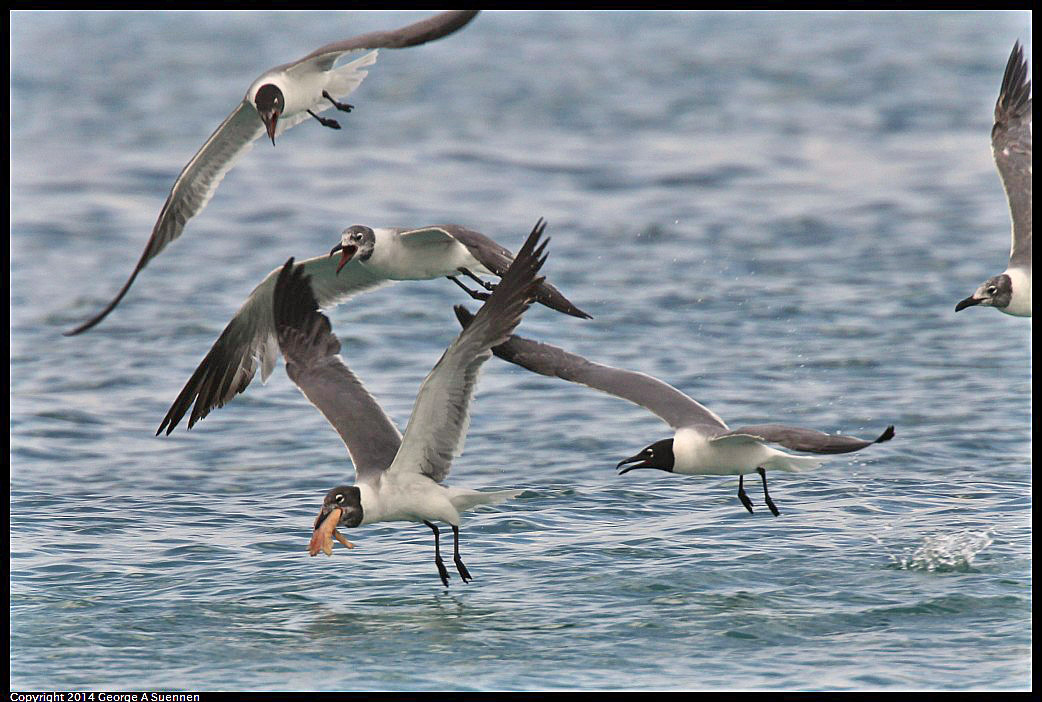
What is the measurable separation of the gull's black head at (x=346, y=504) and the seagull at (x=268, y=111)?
1.68 meters

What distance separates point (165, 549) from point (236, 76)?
17556 mm

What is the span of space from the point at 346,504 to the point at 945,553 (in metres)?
4.04

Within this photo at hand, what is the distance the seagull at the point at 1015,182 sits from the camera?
10453 mm

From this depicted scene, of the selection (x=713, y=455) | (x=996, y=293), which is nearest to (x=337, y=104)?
(x=713, y=455)

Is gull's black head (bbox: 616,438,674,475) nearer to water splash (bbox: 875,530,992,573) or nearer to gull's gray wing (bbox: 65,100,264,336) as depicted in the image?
water splash (bbox: 875,530,992,573)

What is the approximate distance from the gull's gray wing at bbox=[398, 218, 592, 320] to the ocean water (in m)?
1.93

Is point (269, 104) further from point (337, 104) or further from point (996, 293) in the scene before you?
point (996, 293)

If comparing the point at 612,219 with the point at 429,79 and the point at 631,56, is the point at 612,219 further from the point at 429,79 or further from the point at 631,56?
the point at 631,56

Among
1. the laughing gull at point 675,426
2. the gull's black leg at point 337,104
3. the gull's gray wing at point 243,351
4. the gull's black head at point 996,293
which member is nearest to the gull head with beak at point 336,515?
the laughing gull at point 675,426

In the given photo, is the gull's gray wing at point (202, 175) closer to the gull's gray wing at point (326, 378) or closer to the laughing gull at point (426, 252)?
the gull's gray wing at point (326, 378)

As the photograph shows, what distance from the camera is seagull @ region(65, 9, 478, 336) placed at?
922cm

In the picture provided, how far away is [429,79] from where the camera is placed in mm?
26406

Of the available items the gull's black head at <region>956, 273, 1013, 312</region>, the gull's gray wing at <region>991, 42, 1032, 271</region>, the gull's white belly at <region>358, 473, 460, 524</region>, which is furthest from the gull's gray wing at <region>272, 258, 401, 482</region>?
the gull's gray wing at <region>991, 42, 1032, 271</region>

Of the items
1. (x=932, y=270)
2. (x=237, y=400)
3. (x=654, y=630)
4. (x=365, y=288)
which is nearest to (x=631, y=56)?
(x=932, y=270)
